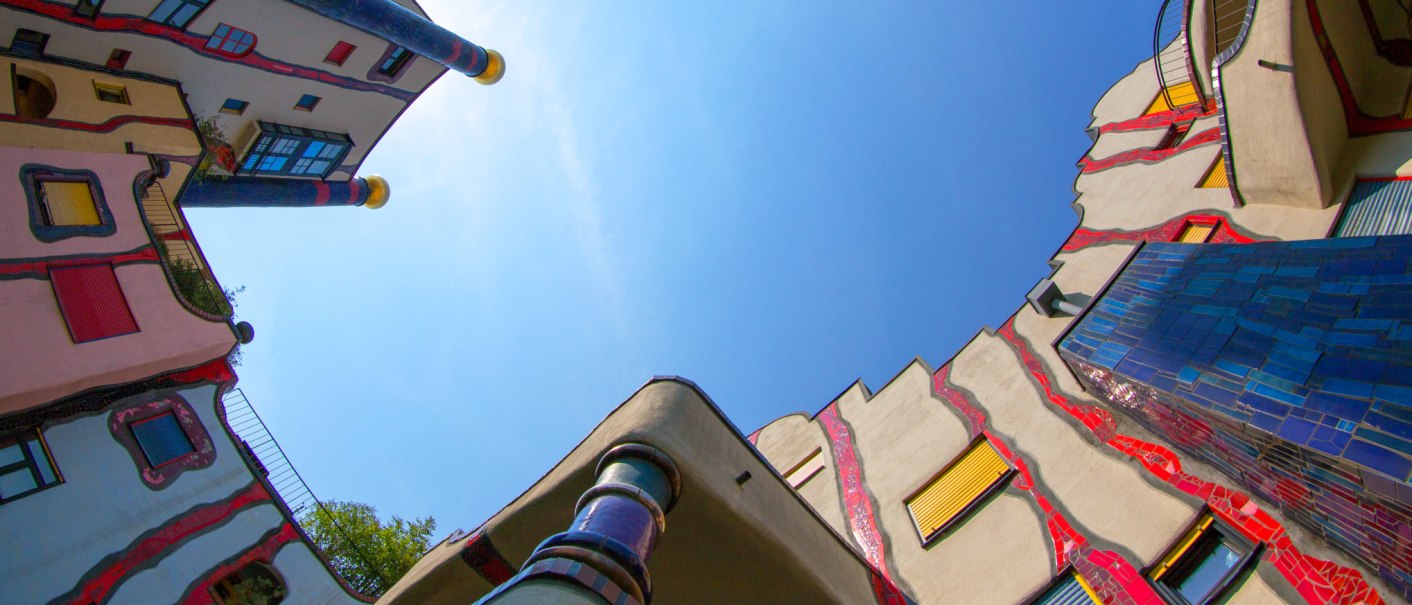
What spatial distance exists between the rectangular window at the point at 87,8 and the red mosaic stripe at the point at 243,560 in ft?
20.5

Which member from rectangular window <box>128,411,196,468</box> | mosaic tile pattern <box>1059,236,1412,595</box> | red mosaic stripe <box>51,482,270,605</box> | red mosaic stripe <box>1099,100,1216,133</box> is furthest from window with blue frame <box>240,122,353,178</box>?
red mosaic stripe <box>1099,100,1216,133</box>

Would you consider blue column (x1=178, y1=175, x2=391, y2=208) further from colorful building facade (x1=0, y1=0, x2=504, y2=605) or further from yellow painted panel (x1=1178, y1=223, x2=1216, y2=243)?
yellow painted panel (x1=1178, y1=223, x2=1216, y2=243)

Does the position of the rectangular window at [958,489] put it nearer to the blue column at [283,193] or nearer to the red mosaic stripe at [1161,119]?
the red mosaic stripe at [1161,119]

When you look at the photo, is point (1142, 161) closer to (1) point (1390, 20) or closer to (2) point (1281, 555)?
(1) point (1390, 20)

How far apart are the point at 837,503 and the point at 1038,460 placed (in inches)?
90.3

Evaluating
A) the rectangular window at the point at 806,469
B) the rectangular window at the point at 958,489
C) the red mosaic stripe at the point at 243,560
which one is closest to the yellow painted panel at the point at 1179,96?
the rectangular window at the point at 958,489

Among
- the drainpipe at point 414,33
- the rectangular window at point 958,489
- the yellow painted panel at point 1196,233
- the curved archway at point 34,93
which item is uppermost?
the drainpipe at point 414,33

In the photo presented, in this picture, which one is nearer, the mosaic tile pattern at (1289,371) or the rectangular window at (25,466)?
A: the mosaic tile pattern at (1289,371)

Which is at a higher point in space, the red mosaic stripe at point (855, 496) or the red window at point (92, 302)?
the red window at point (92, 302)

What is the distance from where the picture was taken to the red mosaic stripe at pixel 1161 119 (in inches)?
319

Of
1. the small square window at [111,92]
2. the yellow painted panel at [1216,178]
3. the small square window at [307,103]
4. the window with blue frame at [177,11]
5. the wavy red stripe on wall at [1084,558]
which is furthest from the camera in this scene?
the small square window at [307,103]

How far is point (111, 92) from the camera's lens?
8.41 metres

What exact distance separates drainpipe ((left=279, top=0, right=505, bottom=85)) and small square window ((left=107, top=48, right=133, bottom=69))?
2124mm

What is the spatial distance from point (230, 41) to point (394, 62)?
3000 mm
